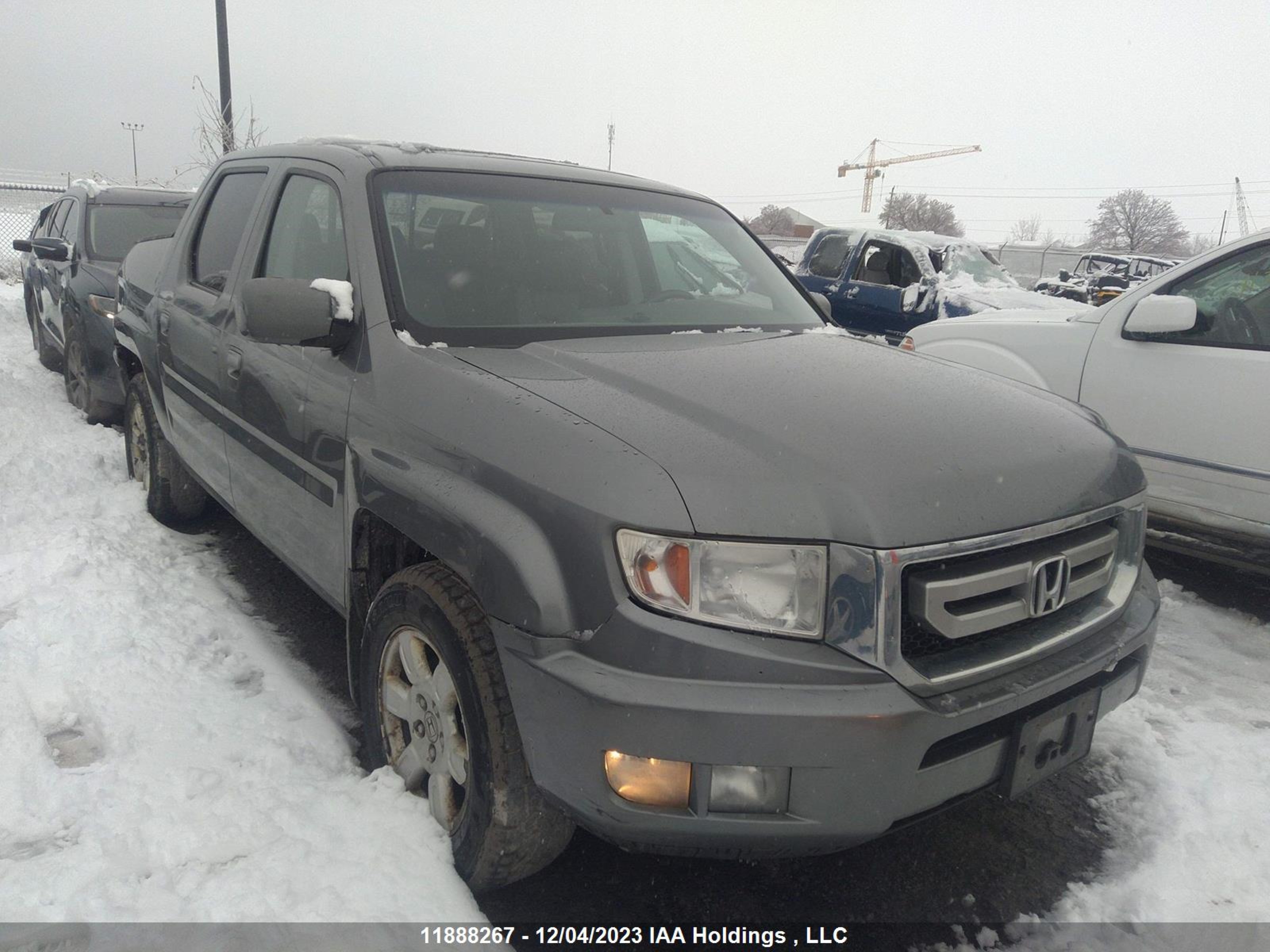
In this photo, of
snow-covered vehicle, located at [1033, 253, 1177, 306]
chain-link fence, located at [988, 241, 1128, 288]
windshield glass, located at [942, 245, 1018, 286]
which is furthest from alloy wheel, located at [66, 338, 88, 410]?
chain-link fence, located at [988, 241, 1128, 288]

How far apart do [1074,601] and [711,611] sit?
1.00m

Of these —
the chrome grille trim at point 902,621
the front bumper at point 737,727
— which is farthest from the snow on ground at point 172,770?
the chrome grille trim at point 902,621

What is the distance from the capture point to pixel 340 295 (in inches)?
103

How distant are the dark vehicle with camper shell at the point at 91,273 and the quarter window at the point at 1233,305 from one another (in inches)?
237

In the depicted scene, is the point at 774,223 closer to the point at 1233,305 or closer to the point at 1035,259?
the point at 1035,259

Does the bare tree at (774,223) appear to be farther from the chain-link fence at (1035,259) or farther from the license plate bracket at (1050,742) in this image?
the license plate bracket at (1050,742)

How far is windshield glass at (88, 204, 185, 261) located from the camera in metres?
7.22

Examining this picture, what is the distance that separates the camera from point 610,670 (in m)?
1.79

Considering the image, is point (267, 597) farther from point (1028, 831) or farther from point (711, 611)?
point (1028, 831)

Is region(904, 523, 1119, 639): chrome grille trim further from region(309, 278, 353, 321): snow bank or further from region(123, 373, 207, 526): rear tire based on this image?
region(123, 373, 207, 526): rear tire

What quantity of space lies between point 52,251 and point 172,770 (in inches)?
239

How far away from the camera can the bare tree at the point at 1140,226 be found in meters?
59.1

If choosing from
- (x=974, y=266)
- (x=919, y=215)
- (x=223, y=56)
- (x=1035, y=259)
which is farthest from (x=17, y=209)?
(x=919, y=215)

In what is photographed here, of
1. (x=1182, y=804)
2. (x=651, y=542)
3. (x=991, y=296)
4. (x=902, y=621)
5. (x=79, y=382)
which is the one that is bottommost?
(x=1182, y=804)
